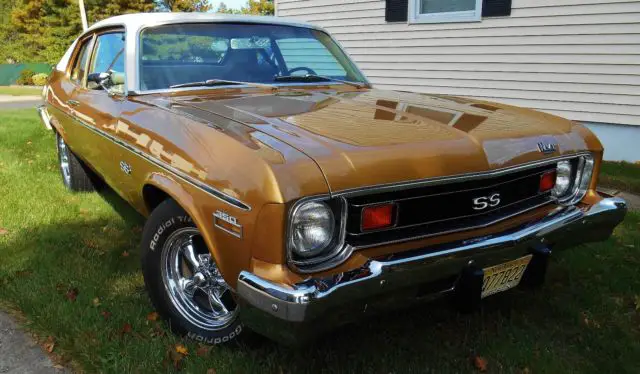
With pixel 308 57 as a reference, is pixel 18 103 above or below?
below

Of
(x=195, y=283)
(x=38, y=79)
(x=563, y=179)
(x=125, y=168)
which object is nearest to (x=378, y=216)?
(x=195, y=283)

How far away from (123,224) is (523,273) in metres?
3.01

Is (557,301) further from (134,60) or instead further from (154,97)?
(134,60)

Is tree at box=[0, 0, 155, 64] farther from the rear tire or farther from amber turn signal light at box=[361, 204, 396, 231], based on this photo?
amber turn signal light at box=[361, 204, 396, 231]

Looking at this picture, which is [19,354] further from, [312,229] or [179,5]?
[179,5]

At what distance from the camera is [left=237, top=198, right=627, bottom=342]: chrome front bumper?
1.79m

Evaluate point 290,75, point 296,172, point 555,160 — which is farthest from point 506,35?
point 296,172

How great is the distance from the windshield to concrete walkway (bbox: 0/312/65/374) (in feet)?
Answer: 4.72

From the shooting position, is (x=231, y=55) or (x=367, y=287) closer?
(x=367, y=287)

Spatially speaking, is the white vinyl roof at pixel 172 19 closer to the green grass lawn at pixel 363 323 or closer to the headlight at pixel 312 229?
the green grass lawn at pixel 363 323

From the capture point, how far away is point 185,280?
8.38ft

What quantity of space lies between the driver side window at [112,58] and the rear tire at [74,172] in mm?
1069

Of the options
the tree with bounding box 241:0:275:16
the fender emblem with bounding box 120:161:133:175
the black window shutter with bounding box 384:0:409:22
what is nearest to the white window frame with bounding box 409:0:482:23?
the black window shutter with bounding box 384:0:409:22

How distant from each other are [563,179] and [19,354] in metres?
2.76
